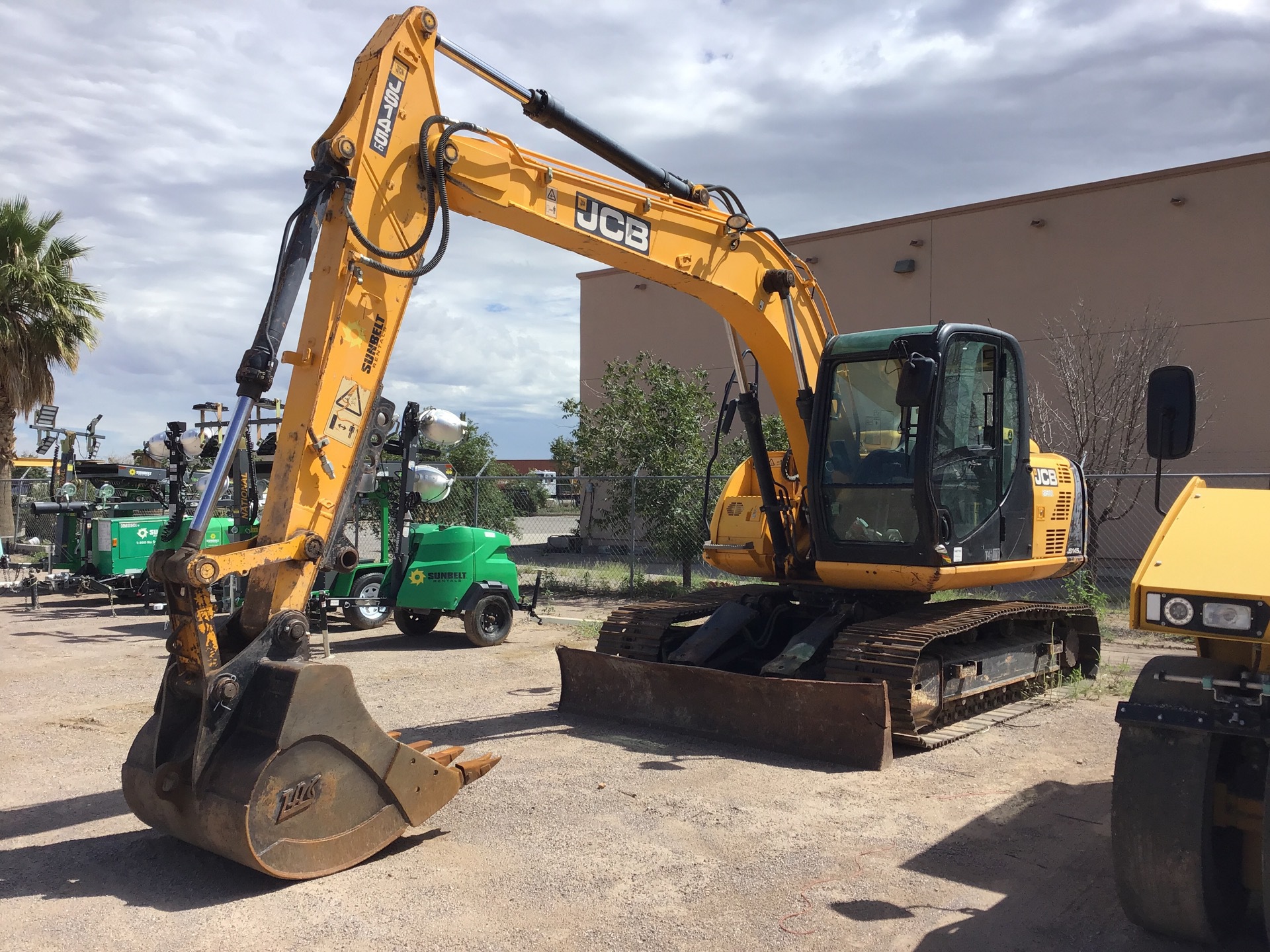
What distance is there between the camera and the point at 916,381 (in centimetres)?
632

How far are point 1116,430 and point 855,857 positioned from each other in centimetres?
1389

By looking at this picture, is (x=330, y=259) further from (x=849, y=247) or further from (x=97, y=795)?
(x=849, y=247)

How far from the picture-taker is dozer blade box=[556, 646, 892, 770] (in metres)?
6.02

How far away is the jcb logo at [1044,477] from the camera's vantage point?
7480mm

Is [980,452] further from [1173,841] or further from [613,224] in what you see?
[1173,841]

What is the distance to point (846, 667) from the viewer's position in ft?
21.3

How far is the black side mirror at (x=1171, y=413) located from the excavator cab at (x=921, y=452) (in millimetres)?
2528

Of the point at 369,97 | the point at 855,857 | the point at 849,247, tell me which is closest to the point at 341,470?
the point at 369,97

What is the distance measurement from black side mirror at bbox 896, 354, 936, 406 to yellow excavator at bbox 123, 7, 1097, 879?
1 centimetres

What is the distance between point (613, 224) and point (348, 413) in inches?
91.2

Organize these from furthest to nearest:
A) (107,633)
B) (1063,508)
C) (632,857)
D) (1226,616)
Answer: (107,633) < (1063,508) < (632,857) < (1226,616)

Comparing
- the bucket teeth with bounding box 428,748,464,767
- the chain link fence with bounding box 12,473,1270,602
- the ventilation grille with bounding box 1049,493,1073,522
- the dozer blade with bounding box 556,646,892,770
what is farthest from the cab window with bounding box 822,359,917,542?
the chain link fence with bounding box 12,473,1270,602

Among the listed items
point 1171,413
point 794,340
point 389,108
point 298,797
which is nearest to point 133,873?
point 298,797

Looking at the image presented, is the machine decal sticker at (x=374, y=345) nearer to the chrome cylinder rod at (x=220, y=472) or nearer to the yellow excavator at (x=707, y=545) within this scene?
the yellow excavator at (x=707, y=545)
